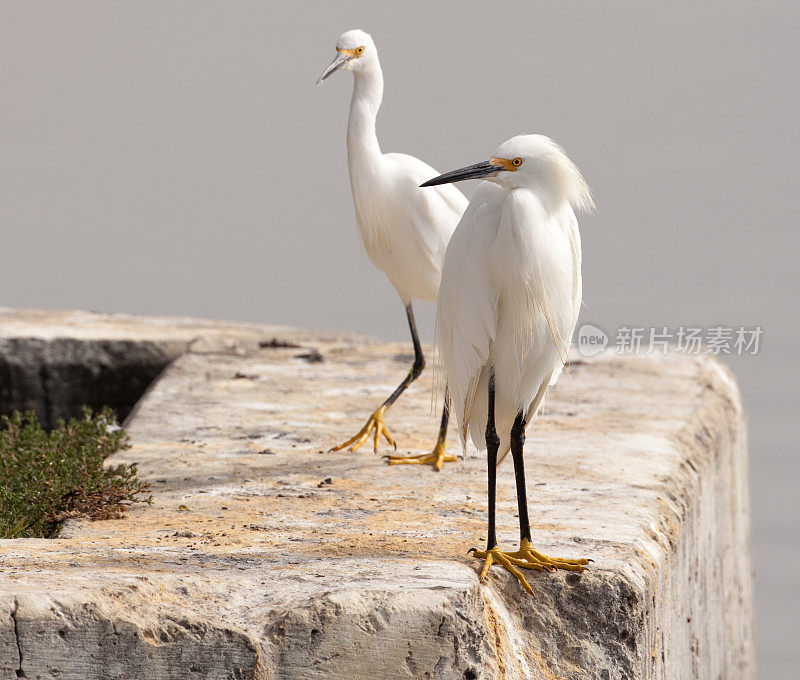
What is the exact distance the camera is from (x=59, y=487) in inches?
140

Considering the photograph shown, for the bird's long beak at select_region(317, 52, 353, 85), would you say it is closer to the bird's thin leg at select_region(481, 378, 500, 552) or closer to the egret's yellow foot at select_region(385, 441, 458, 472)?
the egret's yellow foot at select_region(385, 441, 458, 472)

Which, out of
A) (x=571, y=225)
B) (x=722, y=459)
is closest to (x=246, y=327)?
(x=722, y=459)

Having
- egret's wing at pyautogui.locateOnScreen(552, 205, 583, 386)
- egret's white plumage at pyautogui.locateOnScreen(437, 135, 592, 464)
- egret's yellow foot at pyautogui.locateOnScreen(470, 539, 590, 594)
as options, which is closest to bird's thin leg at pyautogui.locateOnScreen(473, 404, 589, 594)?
egret's yellow foot at pyautogui.locateOnScreen(470, 539, 590, 594)

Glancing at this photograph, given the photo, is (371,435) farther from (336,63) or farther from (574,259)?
(574,259)

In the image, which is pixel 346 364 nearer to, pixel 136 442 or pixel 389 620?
pixel 136 442

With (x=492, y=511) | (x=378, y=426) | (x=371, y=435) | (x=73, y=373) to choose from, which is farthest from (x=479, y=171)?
(x=73, y=373)

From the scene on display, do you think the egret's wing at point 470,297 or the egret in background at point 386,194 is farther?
the egret in background at point 386,194

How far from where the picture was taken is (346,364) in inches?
252

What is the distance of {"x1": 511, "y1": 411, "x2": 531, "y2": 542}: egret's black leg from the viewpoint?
2758 mm

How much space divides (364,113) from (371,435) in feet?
4.68

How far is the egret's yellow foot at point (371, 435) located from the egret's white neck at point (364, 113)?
1.13 m

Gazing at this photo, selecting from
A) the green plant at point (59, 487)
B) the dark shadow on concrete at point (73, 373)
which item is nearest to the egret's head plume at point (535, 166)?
the green plant at point (59, 487)

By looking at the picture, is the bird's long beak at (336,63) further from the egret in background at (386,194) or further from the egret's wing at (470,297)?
the egret's wing at (470,297)

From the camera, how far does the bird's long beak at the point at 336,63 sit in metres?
4.23
